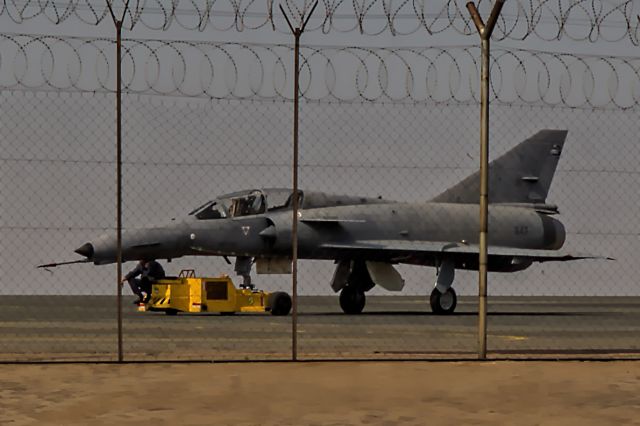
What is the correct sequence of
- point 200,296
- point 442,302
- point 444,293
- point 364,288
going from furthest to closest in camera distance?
point 364,288
point 444,293
point 442,302
point 200,296

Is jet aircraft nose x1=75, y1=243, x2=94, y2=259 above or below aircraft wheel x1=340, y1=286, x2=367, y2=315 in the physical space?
above

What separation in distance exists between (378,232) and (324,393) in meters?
24.6

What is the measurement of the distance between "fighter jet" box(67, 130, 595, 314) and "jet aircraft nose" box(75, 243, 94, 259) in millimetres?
25

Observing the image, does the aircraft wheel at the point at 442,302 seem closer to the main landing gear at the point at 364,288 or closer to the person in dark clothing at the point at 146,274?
the main landing gear at the point at 364,288

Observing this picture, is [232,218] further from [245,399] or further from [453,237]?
Answer: [245,399]

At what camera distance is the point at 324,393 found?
1352 cm

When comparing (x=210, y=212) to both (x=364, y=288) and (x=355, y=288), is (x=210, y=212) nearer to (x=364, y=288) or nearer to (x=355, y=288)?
(x=355, y=288)

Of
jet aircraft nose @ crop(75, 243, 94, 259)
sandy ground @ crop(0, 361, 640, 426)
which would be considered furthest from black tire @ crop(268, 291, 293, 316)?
sandy ground @ crop(0, 361, 640, 426)

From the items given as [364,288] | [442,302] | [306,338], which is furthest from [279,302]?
[306,338]

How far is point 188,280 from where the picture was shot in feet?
108

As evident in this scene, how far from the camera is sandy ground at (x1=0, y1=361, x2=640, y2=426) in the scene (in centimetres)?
1169

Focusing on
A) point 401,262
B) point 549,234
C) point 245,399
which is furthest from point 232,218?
point 245,399

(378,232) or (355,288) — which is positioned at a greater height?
(378,232)

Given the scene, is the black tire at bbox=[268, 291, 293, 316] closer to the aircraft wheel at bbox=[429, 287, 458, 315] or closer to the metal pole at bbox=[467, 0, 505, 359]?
the aircraft wheel at bbox=[429, 287, 458, 315]
